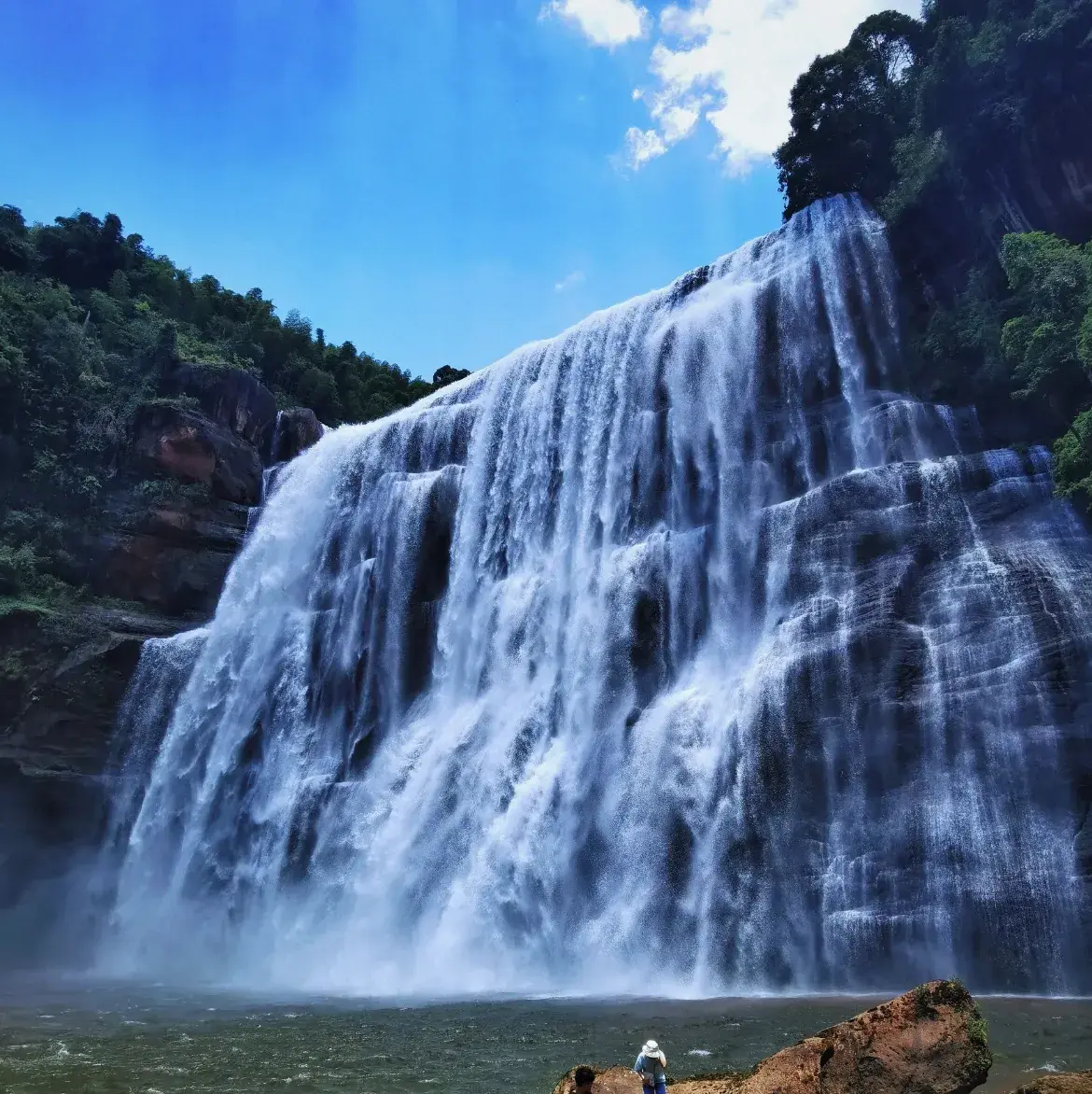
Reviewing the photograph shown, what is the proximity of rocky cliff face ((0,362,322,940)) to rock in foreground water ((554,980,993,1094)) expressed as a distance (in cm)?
2472

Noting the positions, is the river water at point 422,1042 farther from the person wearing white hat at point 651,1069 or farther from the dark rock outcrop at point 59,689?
the dark rock outcrop at point 59,689

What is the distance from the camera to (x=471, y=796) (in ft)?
67.5

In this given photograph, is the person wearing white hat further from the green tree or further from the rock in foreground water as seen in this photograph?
the green tree

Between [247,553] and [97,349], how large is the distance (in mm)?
11808

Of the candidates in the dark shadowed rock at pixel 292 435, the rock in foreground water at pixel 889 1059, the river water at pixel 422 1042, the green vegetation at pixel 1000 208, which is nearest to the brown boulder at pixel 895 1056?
the rock in foreground water at pixel 889 1059

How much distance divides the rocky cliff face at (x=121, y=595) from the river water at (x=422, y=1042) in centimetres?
1334

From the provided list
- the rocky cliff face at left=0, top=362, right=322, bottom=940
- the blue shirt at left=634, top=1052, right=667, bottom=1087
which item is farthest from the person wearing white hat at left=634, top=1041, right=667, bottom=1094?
the rocky cliff face at left=0, top=362, right=322, bottom=940

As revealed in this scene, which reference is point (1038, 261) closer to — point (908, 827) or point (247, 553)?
point (908, 827)

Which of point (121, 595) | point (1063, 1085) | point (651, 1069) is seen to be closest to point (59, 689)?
point (121, 595)

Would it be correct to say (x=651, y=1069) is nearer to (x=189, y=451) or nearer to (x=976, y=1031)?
(x=976, y=1031)

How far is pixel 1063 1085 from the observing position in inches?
259

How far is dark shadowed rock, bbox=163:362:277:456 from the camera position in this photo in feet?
120

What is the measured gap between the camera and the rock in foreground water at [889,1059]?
22.8 feet

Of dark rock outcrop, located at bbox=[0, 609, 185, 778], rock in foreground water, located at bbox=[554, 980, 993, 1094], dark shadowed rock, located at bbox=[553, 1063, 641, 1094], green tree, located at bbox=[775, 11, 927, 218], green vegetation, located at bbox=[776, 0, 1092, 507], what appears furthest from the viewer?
green tree, located at bbox=[775, 11, 927, 218]
